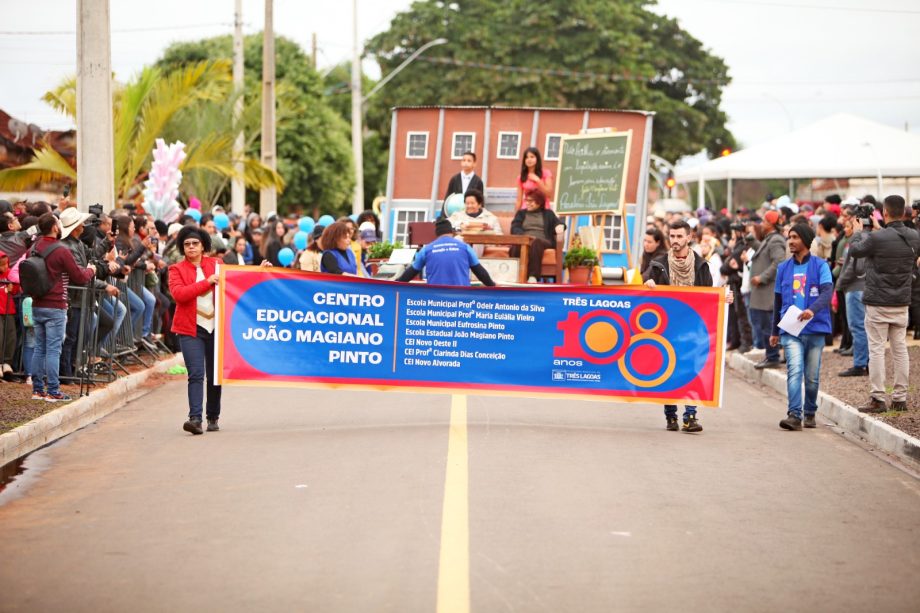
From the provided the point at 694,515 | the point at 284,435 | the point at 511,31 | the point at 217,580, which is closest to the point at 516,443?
the point at 284,435

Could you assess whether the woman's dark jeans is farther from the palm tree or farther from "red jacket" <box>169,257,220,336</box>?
the palm tree

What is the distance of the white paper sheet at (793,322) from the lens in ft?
42.4

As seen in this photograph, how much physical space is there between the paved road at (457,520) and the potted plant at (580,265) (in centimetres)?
460

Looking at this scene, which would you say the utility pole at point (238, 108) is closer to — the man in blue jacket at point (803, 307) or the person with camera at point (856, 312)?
the person with camera at point (856, 312)

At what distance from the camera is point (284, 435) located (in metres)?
12.2

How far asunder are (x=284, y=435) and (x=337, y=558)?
4.83 m

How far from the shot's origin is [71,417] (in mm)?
13188

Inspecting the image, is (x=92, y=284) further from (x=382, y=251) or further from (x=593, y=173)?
(x=593, y=173)

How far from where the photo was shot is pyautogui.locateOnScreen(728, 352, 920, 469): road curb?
11711 millimetres

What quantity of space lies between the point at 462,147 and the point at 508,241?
5.46m

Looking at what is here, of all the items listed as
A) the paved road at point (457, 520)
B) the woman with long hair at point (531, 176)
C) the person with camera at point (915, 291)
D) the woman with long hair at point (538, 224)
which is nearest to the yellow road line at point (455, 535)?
the paved road at point (457, 520)

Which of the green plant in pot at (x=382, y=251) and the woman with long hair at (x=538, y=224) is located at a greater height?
the woman with long hair at (x=538, y=224)

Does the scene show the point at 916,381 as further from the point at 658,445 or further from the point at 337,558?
the point at 337,558

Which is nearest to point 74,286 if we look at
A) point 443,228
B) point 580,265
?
point 443,228
